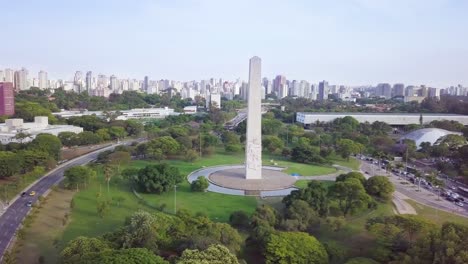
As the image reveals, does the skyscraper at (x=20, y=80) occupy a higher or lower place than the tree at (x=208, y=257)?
higher

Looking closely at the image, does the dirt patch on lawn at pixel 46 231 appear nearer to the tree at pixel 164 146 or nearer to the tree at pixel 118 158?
the tree at pixel 118 158

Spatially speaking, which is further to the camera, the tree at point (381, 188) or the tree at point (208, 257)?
the tree at point (381, 188)

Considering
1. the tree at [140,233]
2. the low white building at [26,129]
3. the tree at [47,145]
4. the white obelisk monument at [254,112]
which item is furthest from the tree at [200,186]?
the low white building at [26,129]

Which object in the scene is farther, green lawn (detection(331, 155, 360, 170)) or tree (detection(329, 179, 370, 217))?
green lawn (detection(331, 155, 360, 170))

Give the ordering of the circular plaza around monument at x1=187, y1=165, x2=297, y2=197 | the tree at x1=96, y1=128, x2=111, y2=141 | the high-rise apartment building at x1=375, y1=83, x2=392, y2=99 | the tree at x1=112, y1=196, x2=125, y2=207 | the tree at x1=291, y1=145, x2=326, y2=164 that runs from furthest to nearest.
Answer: the high-rise apartment building at x1=375, y1=83, x2=392, y2=99 < the tree at x1=96, y1=128, x2=111, y2=141 < the tree at x1=291, y1=145, x2=326, y2=164 < the circular plaza around monument at x1=187, y1=165, x2=297, y2=197 < the tree at x1=112, y1=196, x2=125, y2=207

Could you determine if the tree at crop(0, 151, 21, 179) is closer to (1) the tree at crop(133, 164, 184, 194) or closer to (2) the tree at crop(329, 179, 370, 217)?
(1) the tree at crop(133, 164, 184, 194)

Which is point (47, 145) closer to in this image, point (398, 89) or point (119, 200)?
point (119, 200)

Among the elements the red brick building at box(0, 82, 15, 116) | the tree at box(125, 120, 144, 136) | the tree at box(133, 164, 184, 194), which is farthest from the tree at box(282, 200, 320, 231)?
the red brick building at box(0, 82, 15, 116)
